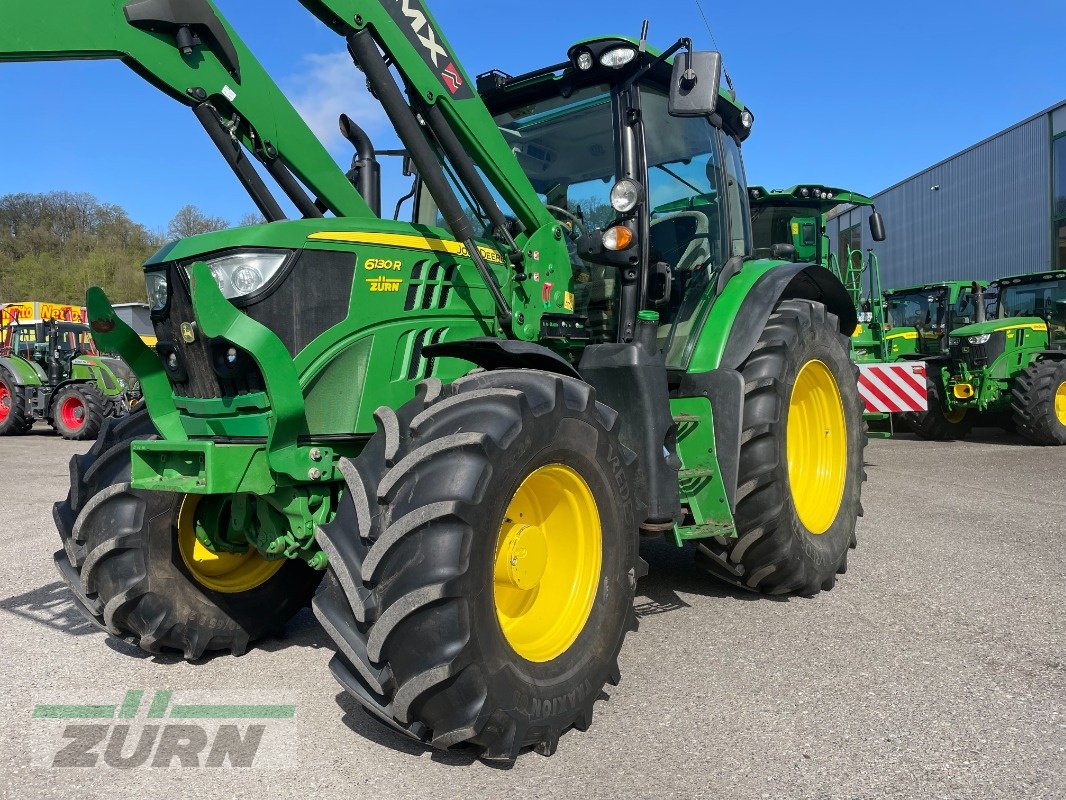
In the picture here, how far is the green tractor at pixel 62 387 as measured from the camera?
1591cm

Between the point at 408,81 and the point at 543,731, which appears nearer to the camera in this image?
the point at 543,731

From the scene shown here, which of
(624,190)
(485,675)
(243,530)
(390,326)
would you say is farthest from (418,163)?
(485,675)

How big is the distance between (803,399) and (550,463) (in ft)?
8.52

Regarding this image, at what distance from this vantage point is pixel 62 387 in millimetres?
16328

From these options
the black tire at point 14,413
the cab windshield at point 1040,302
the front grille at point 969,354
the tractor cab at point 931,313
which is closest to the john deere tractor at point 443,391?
the front grille at point 969,354

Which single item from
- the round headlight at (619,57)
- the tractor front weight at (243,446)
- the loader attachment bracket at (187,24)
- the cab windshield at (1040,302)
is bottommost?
the tractor front weight at (243,446)

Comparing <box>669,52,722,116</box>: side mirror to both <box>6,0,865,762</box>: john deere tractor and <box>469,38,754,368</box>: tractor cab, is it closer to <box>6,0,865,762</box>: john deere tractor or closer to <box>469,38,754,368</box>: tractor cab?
<box>6,0,865,762</box>: john deere tractor

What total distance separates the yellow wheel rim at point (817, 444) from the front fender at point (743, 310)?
0.52 meters

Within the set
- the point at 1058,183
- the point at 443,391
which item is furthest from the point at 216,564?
the point at 1058,183

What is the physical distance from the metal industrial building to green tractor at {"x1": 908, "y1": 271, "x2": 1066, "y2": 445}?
9.22m

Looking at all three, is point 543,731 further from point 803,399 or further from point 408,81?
point 803,399

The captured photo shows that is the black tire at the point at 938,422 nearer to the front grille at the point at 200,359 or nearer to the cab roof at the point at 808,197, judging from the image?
the cab roof at the point at 808,197

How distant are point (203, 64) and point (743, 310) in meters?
2.69

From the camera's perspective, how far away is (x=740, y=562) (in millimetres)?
4203
